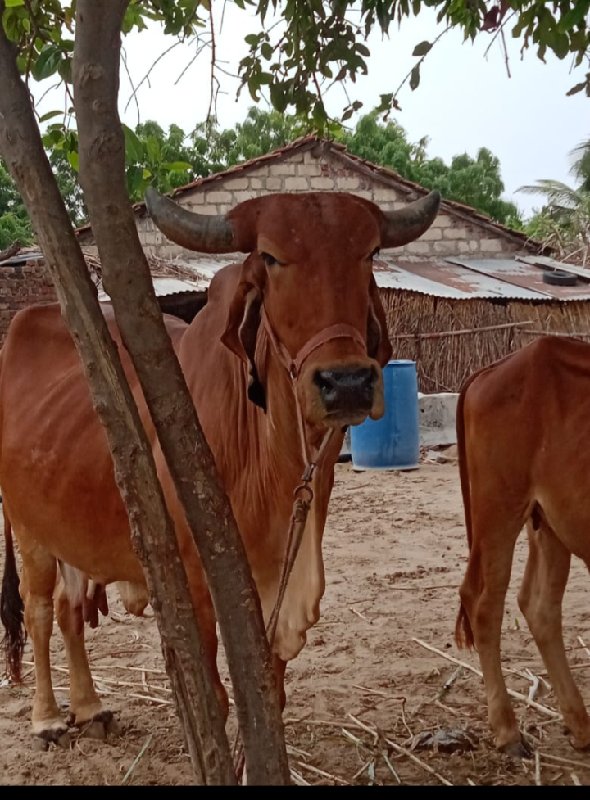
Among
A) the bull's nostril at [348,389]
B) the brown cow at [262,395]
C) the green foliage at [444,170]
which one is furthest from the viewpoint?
the green foliage at [444,170]

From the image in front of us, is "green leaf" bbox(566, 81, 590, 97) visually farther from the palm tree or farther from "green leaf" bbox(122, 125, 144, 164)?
the palm tree

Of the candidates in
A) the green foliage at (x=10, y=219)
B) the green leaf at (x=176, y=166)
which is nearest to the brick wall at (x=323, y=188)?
the green foliage at (x=10, y=219)

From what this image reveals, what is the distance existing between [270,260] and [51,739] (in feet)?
8.02

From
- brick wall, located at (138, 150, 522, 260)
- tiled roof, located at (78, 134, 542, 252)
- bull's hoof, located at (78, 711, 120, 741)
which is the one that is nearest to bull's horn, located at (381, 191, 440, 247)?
bull's hoof, located at (78, 711, 120, 741)

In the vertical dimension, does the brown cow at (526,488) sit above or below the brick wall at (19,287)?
below

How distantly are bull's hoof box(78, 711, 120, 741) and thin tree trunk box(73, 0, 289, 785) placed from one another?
2.00 metres

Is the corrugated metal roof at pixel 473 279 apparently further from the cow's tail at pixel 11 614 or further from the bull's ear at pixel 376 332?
the bull's ear at pixel 376 332

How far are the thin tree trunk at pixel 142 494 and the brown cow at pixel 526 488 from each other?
6.43 feet

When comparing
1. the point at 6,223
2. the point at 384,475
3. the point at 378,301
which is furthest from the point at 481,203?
the point at 378,301

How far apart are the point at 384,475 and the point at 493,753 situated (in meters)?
6.43

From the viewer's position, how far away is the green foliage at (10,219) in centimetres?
2206

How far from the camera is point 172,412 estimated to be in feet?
7.58

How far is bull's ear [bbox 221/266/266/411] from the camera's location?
2.86m

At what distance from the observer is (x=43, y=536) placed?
406 centimetres
